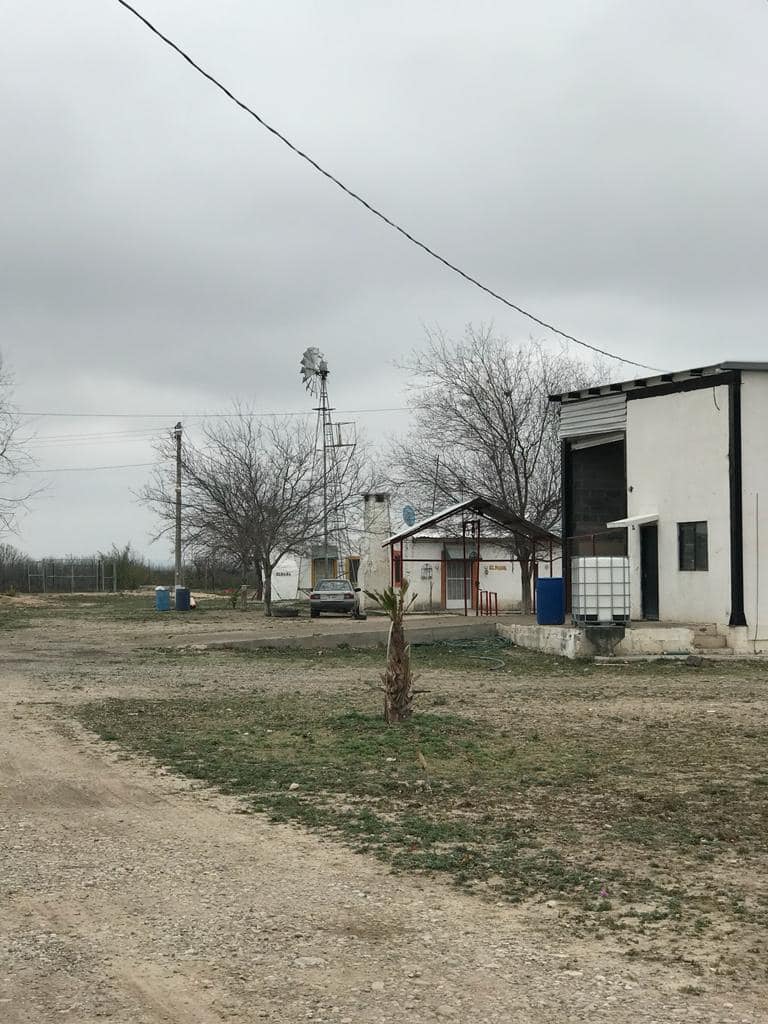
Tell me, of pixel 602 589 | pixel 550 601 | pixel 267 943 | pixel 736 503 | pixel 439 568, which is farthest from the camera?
pixel 439 568

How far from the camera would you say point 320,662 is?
22828mm

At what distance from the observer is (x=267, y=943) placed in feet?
18.0

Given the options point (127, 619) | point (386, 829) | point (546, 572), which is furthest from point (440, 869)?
point (546, 572)

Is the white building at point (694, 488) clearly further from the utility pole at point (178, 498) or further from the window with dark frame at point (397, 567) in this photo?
the utility pole at point (178, 498)

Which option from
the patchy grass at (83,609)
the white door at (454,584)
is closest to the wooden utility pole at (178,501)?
the patchy grass at (83,609)

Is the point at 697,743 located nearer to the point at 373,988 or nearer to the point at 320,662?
the point at 373,988

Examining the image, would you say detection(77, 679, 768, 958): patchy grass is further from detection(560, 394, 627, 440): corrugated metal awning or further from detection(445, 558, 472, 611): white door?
detection(445, 558, 472, 611): white door

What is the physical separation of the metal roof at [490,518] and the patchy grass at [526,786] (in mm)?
14203

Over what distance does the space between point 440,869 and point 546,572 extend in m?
42.1

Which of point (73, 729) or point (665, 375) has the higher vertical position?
point (665, 375)

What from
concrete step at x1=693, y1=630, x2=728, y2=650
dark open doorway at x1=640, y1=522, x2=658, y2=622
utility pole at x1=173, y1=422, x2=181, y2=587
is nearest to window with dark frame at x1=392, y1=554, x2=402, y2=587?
dark open doorway at x1=640, y1=522, x2=658, y2=622

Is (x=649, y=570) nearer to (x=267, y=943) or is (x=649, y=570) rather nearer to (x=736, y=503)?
(x=736, y=503)

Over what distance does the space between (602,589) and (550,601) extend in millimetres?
3058

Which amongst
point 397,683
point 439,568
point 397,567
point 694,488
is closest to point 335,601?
point 397,567
